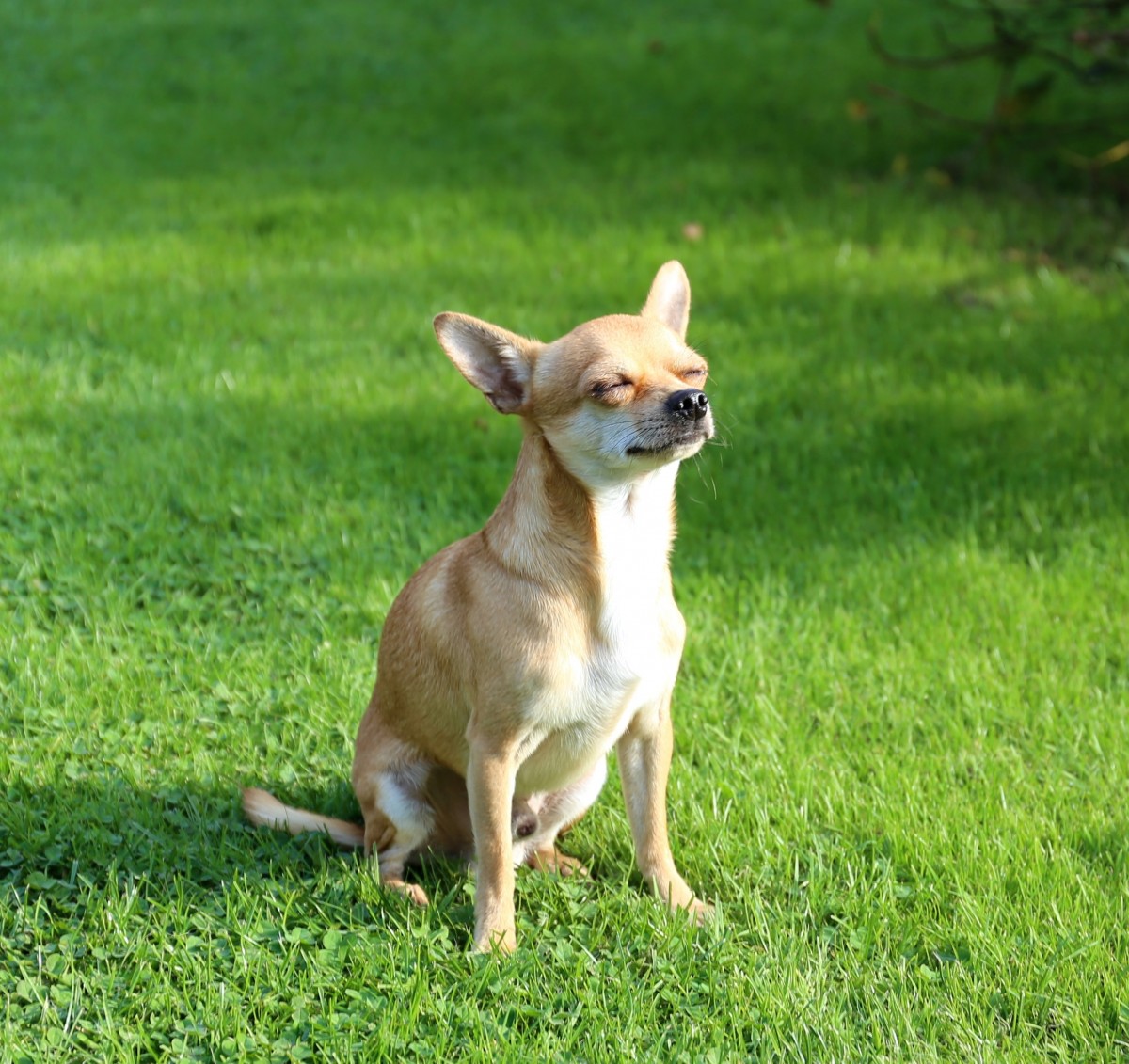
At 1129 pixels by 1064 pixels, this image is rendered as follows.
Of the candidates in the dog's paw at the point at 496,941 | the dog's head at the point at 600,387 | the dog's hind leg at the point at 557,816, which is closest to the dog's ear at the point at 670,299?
the dog's head at the point at 600,387

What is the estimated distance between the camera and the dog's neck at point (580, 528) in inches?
123

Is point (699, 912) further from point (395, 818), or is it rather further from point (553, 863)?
point (395, 818)

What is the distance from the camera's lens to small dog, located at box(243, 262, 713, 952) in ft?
10.0

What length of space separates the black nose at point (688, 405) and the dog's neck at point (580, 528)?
214 millimetres

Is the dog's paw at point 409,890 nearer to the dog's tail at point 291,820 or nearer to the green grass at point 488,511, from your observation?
the green grass at point 488,511

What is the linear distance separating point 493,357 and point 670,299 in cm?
56

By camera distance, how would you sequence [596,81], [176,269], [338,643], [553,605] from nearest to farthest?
1. [553,605]
2. [338,643]
3. [176,269]
4. [596,81]

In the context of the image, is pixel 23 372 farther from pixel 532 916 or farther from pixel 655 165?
pixel 655 165

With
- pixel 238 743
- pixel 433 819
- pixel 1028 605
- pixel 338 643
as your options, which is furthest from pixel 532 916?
pixel 1028 605

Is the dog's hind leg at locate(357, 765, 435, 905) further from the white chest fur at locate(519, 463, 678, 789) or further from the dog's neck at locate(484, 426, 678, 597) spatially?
the dog's neck at locate(484, 426, 678, 597)

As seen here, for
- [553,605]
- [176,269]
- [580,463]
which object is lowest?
[176,269]

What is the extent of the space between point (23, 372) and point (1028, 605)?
182 inches

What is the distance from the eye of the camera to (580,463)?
3104 mm

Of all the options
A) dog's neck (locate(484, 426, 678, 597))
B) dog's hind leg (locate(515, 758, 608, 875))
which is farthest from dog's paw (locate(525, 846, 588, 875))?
dog's neck (locate(484, 426, 678, 597))
